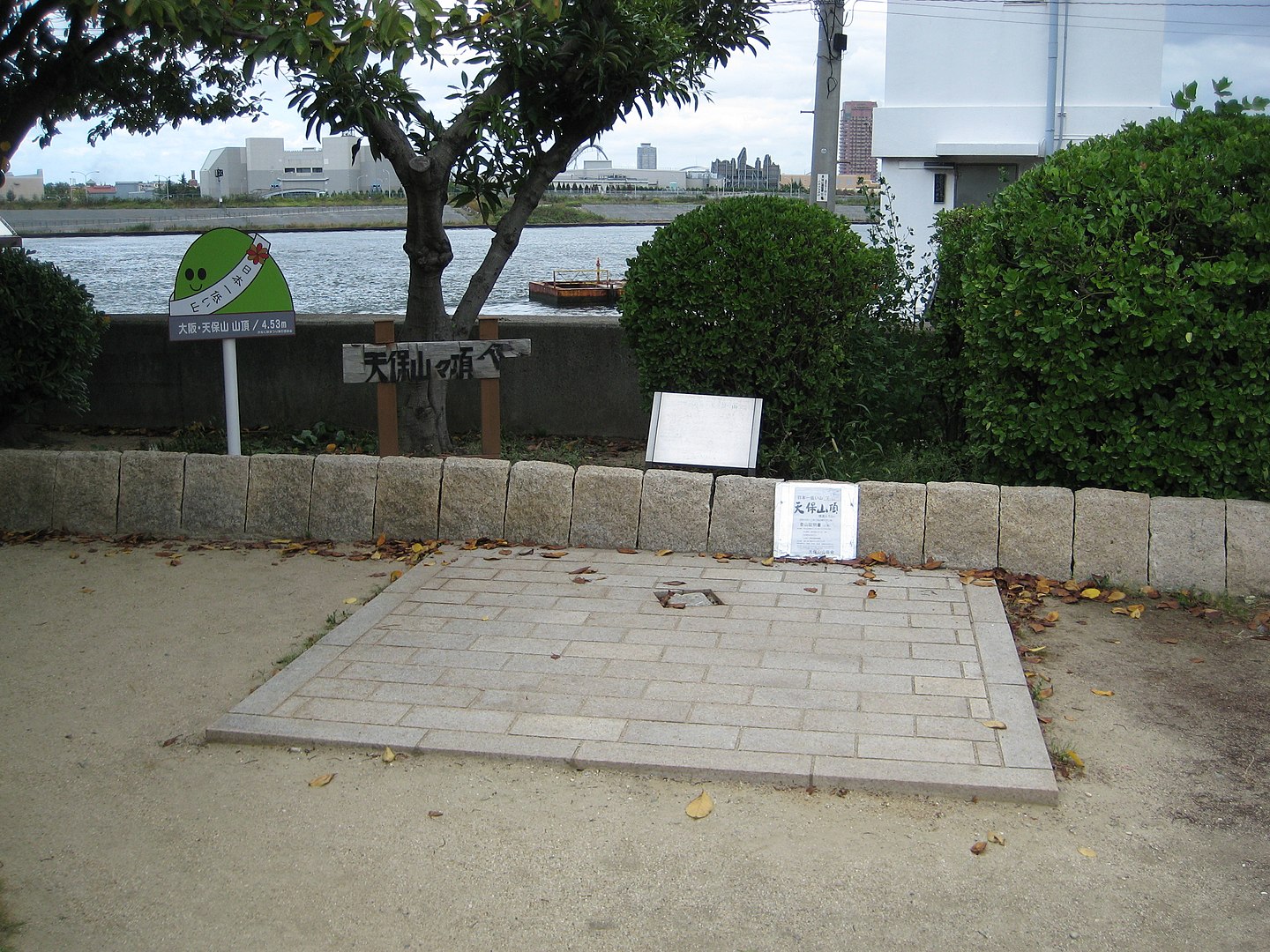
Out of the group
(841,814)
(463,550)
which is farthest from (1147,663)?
(463,550)

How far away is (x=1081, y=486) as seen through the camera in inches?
247

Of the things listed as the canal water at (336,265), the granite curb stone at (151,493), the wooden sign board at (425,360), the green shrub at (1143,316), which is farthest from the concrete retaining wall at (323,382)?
the green shrub at (1143,316)

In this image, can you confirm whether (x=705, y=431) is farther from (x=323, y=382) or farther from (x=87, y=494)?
(x=323, y=382)

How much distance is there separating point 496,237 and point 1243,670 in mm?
5700

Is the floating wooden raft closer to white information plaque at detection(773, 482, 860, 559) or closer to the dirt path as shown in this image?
white information plaque at detection(773, 482, 860, 559)

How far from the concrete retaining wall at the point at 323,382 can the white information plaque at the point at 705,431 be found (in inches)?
78.9

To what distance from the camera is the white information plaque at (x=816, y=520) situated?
6.13 meters

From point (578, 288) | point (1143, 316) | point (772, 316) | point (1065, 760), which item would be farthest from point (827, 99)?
point (1065, 760)

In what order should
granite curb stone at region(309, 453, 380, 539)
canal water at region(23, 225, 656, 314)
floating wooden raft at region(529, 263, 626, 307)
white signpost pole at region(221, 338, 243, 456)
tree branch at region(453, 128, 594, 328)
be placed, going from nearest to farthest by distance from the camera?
granite curb stone at region(309, 453, 380, 539) → white signpost pole at region(221, 338, 243, 456) → tree branch at region(453, 128, 594, 328) → canal water at region(23, 225, 656, 314) → floating wooden raft at region(529, 263, 626, 307)

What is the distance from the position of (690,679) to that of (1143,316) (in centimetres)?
294

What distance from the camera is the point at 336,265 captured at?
1931cm

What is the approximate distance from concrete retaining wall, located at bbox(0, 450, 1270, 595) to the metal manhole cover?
0.67 m

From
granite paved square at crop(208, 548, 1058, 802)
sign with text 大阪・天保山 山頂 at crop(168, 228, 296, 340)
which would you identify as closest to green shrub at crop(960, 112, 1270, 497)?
granite paved square at crop(208, 548, 1058, 802)

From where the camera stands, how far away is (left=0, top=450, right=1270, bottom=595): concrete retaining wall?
5699mm
